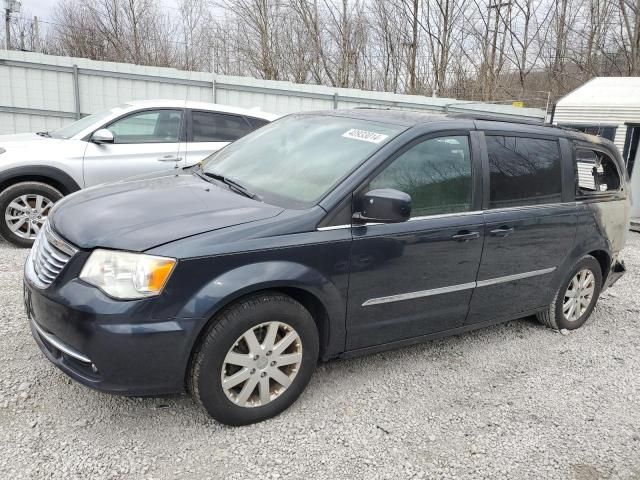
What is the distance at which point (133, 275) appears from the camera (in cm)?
249

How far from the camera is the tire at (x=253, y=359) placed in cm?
265

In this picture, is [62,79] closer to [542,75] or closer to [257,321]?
[257,321]

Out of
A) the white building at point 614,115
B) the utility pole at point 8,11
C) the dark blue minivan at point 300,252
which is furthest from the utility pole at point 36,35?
the dark blue minivan at point 300,252

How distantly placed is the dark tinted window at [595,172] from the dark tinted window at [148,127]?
4353 millimetres

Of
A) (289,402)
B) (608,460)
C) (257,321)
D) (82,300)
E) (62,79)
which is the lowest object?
(608,460)

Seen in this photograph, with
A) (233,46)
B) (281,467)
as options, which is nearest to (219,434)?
(281,467)

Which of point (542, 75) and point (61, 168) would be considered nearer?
point (61, 168)

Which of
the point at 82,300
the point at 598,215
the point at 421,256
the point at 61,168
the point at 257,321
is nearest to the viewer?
the point at 82,300

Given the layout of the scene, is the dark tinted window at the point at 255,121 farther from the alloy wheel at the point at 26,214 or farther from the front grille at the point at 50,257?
the front grille at the point at 50,257

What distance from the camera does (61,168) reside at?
223 inches

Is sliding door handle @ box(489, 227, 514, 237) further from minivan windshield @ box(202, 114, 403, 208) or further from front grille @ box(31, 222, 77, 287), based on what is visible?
front grille @ box(31, 222, 77, 287)

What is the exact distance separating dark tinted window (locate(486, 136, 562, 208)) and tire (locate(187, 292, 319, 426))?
166 centimetres

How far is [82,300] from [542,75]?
24.0m

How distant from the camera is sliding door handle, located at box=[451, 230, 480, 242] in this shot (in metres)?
3.40
